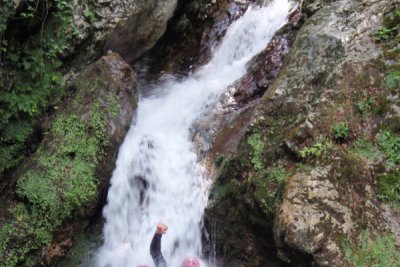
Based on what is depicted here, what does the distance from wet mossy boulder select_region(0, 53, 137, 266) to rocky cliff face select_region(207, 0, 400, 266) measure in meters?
2.32

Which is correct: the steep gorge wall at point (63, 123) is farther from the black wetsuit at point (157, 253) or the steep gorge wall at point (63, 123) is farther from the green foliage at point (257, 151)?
the green foliage at point (257, 151)

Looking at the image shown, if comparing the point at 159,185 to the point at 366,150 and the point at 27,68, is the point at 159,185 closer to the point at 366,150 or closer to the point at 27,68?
the point at 27,68

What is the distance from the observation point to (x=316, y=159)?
622 cm

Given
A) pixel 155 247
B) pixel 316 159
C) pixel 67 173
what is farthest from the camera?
pixel 67 173

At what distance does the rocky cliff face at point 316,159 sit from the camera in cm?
564

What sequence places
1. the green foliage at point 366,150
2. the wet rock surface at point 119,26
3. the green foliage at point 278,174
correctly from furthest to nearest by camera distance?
the wet rock surface at point 119,26 → the green foliage at point 278,174 → the green foliage at point 366,150

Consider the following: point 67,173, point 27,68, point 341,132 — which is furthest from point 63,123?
point 341,132

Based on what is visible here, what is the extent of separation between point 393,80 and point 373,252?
2.70 m

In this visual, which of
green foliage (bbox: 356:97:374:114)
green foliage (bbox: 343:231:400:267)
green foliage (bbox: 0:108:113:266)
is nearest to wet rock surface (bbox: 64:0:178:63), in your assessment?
green foliage (bbox: 0:108:113:266)

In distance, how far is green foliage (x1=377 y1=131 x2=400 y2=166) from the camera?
6008 millimetres

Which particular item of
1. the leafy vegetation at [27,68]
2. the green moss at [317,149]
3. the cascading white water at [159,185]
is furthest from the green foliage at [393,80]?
the leafy vegetation at [27,68]

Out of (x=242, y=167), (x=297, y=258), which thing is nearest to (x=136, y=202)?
(x=242, y=167)

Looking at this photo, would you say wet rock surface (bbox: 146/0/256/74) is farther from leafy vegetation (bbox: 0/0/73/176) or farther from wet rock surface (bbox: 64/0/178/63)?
leafy vegetation (bbox: 0/0/73/176)

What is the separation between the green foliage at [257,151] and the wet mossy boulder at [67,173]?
2839 mm
